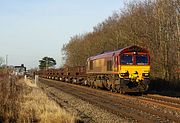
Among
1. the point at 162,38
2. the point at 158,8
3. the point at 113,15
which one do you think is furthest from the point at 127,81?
the point at 113,15

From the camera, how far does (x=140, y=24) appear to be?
44.8 metres

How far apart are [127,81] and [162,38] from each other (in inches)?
510

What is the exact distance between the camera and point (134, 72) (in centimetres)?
2942

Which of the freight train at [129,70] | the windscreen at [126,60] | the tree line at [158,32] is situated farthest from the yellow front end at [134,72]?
the tree line at [158,32]

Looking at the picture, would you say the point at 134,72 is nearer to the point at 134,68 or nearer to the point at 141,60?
the point at 134,68

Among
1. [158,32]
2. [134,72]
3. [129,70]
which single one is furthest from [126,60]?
[158,32]

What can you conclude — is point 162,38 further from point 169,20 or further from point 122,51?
point 122,51

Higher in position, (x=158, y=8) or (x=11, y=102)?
(x=158, y=8)

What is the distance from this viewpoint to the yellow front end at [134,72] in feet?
96.2

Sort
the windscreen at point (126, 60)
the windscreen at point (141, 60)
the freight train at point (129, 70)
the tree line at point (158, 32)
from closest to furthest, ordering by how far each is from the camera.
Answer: the freight train at point (129, 70), the windscreen at point (126, 60), the windscreen at point (141, 60), the tree line at point (158, 32)

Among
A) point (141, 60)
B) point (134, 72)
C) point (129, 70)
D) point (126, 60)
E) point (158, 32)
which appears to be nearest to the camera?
point (134, 72)

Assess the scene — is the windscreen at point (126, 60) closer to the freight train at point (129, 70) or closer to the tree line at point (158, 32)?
the freight train at point (129, 70)

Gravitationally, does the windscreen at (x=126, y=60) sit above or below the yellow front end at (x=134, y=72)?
above

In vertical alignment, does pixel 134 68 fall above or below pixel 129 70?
above
